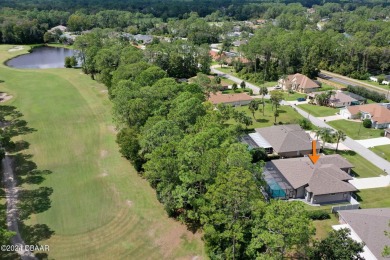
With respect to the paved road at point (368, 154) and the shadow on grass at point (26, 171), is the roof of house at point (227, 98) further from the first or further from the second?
the shadow on grass at point (26, 171)

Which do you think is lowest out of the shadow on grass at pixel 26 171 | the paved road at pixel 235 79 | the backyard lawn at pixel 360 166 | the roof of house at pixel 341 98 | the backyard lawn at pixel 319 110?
the shadow on grass at pixel 26 171

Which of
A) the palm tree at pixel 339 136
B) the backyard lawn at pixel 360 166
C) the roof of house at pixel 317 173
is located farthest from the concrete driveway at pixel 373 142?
the roof of house at pixel 317 173

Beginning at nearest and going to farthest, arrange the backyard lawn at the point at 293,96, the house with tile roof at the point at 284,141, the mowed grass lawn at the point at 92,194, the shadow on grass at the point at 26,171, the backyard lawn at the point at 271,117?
1. the mowed grass lawn at the point at 92,194
2. the shadow on grass at the point at 26,171
3. the house with tile roof at the point at 284,141
4. the backyard lawn at the point at 271,117
5. the backyard lawn at the point at 293,96

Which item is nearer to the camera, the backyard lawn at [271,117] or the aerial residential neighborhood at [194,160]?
the aerial residential neighborhood at [194,160]

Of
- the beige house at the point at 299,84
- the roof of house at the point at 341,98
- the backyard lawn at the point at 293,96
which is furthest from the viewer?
the beige house at the point at 299,84

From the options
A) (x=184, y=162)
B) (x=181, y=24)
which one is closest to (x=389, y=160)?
(x=184, y=162)

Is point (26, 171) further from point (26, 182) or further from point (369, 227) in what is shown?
point (369, 227)

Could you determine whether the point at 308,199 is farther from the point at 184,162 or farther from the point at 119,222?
the point at 119,222

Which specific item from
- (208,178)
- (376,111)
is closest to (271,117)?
(376,111)

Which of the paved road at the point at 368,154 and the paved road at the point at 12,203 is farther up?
the paved road at the point at 368,154
